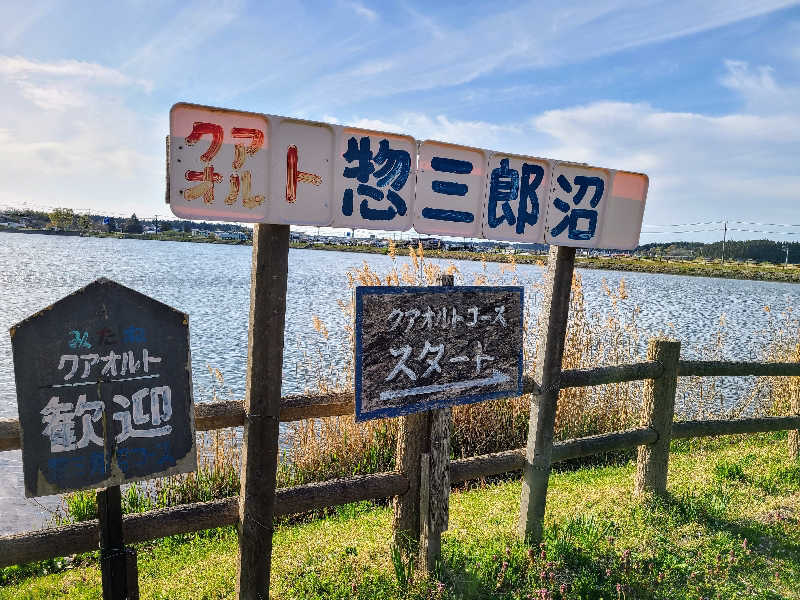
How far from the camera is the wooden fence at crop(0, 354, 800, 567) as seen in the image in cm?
270

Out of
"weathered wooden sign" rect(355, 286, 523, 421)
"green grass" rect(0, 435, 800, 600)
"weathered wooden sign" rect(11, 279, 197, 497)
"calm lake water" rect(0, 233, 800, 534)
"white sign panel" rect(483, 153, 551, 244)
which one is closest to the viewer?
"weathered wooden sign" rect(11, 279, 197, 497)

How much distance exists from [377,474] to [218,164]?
202cm

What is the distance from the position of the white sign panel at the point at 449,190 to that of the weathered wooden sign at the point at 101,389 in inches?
53.7

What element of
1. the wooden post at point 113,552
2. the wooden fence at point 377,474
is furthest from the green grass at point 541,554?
the wooden post at point 113,552

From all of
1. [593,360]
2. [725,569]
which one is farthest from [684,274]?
[725,569]

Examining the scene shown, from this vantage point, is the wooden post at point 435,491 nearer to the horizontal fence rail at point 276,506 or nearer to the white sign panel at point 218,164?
the horizontal fence rail at point 276,506

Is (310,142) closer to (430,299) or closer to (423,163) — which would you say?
(423,163)

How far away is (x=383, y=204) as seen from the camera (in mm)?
2951

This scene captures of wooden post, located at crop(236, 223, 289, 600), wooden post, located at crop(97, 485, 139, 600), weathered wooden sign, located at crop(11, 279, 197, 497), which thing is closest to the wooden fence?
wooden post, located at crop(236, 223, 289, 600)

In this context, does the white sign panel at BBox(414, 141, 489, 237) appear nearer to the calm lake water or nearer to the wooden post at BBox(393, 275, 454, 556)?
the wooden post at BBox(393, 275, 454, 556)

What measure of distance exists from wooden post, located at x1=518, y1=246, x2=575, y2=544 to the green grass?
234 mm

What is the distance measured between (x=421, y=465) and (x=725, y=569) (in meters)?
2.20

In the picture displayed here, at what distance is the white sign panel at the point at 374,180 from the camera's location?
9.20ft

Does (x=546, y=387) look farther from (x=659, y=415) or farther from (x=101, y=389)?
(x=101, y=389)
